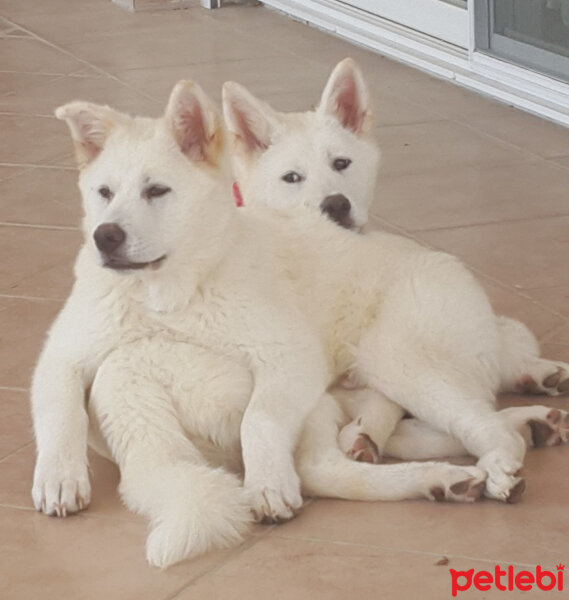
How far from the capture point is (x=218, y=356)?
121 inches

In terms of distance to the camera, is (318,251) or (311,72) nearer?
(318,251)

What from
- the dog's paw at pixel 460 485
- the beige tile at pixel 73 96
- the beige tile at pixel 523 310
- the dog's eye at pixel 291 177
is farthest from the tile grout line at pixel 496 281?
the beige tile at pixel 73 96

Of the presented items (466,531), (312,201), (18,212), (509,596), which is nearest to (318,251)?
(312,201)

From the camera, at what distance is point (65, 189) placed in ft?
17.2

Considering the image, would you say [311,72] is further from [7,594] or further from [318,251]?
[7,594]

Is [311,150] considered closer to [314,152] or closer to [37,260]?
[314,152]

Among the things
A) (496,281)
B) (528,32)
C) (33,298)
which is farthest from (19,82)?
(496,281)

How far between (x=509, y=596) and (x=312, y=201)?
1.57 m

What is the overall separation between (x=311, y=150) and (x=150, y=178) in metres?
0.99

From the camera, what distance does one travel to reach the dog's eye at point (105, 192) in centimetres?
304

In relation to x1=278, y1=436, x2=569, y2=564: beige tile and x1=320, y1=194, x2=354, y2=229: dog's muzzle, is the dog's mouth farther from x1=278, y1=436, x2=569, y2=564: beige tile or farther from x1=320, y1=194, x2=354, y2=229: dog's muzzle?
x1=320, y1=194, x2=354, y2=229: dog's muzzle

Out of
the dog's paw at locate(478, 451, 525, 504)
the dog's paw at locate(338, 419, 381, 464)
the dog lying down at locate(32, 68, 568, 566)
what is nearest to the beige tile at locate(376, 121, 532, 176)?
the dog lying down at locate(32, 68, 568, 566)

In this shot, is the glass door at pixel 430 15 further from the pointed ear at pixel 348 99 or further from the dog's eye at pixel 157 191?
the dog's eye at pixel 157 191

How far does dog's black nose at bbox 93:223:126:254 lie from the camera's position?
2.93m
